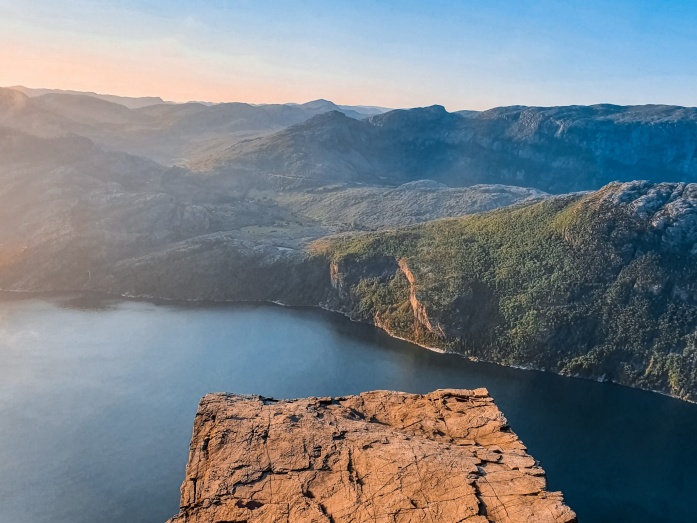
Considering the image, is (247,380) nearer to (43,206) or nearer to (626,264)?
(626,264)

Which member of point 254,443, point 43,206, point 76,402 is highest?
point 254,443

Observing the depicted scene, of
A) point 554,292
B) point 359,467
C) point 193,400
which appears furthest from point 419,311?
point 359,467

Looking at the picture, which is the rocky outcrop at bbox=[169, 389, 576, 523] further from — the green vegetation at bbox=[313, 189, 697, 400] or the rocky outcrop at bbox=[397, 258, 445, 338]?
the rocky outcrop at bbox=[397, 258, 445, 338]

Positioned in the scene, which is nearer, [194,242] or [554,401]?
[554,401]

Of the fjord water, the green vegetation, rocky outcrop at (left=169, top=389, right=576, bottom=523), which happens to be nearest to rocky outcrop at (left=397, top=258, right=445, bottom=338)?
the green vegetation

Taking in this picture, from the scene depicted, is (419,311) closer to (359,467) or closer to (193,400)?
(193,400)

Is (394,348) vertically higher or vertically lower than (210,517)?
lower

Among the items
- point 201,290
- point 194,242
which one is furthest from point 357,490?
point 194,242
